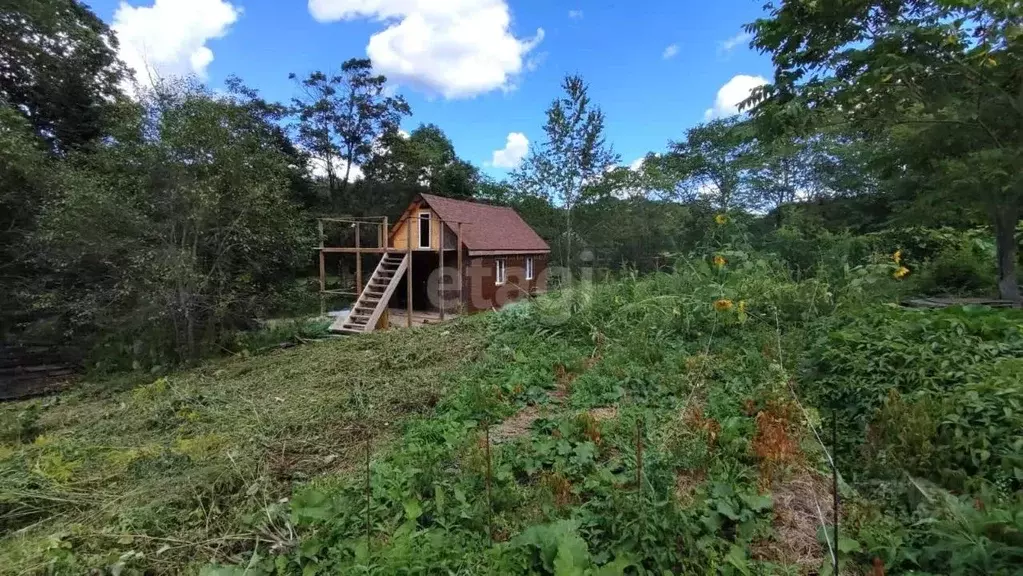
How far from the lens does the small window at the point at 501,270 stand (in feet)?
48.4

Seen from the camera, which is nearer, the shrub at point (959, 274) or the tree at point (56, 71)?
the shrub at point (959, 274)

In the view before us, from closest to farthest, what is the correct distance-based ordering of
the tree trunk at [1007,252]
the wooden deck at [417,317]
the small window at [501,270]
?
the tree trunk at [1007,252], the wooden deck at [417,317], the small window at [501,270]

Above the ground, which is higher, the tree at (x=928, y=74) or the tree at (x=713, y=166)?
the tree at (x=713, y=166)

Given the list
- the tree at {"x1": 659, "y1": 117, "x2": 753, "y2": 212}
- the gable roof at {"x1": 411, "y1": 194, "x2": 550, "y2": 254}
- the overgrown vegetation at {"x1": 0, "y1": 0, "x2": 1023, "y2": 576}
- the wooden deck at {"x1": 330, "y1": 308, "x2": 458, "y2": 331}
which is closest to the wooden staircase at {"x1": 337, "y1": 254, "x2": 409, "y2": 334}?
the wooden deck at {"x1": 330, "y1": 308, "x2": 458, "y2": 331}

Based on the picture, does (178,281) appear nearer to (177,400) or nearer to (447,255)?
(177,400)

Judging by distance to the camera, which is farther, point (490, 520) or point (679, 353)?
point (679, 353)

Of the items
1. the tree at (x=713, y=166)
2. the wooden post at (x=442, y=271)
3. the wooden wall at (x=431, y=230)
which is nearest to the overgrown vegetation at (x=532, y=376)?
the wooden post at (x=442, y=271)

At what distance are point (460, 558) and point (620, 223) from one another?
18376mm

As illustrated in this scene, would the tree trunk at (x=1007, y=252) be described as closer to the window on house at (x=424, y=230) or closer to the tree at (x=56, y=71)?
the window on house at (x=424, y=230)

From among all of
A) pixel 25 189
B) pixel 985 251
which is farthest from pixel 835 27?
pixel 25 189

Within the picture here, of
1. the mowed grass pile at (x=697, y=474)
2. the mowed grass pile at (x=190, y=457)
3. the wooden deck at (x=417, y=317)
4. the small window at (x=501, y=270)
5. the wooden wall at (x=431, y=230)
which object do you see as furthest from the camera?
the small window at (x=501, y=270)

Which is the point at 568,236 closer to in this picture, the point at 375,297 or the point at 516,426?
the point at 375,297

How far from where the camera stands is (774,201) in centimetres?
2148

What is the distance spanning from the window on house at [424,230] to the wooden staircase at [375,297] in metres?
0.72
